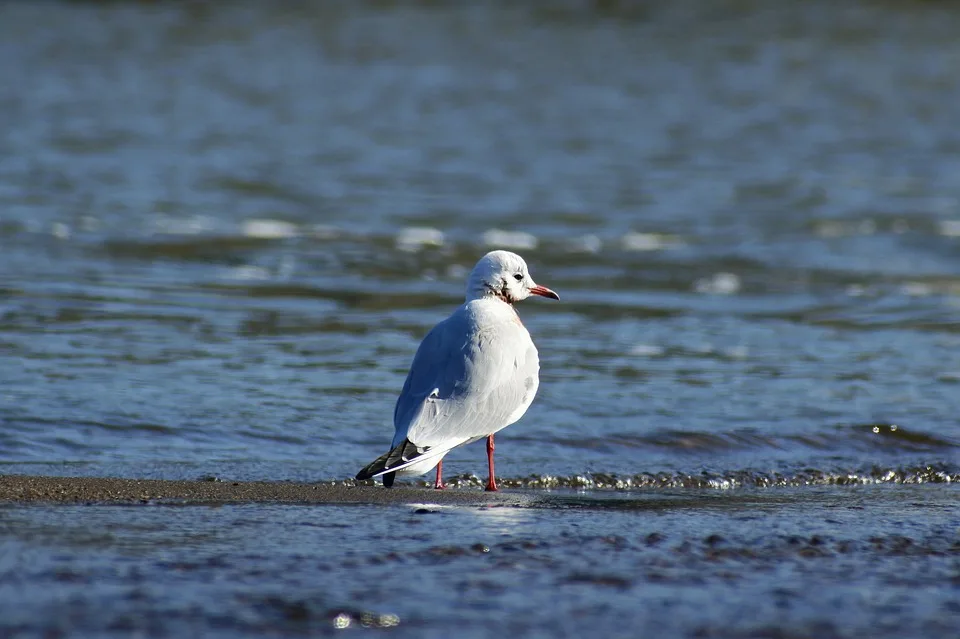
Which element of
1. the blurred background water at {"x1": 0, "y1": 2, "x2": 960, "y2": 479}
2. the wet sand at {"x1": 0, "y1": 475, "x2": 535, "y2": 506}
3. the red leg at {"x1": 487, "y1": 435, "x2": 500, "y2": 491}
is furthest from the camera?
the blurred background water at {"x1": 0, "y1": 2, "x2": 960, "y2": 479}

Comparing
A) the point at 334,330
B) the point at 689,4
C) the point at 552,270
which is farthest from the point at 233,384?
the point at 689,4

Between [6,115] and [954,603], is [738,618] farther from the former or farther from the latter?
[6,115]

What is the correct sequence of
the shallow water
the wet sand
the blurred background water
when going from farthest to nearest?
the blurred background water → the wet sand → the shallow water

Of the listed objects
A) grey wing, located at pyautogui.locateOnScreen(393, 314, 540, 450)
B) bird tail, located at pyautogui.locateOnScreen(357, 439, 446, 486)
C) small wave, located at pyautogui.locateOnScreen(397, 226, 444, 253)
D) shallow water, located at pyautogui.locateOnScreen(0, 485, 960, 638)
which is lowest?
shallow water, located at pyautogui.locateOnScreen(0, 485, 960, 638)

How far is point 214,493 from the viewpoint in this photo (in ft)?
18.5

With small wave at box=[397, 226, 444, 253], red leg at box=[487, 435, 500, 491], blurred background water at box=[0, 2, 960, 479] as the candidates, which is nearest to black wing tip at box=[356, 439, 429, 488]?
red leg at box=[487, 435, 500, 491]

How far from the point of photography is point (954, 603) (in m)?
4.23

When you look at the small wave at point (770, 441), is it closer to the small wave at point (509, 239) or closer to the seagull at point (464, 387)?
the seagull at point (464, 387)

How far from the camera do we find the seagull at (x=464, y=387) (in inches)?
231

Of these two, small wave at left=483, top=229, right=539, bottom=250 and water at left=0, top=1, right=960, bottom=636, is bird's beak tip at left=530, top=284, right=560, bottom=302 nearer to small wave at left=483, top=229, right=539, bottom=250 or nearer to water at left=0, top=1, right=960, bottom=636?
water at left=0, top=1, right=960, bottom=636

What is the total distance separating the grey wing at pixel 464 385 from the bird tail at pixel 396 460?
6 centimetres

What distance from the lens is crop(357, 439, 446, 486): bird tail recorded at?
217 inches

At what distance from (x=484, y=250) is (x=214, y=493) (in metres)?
8.09

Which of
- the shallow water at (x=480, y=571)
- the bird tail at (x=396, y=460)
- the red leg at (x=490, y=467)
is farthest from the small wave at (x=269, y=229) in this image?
the shallow water at (x=480, y=571)
